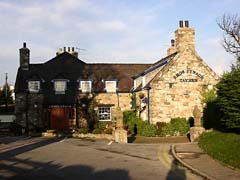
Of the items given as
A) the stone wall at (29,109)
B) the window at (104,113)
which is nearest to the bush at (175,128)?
the window at (104,113)

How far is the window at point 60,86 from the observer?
126ft

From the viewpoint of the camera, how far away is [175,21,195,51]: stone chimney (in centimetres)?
3088

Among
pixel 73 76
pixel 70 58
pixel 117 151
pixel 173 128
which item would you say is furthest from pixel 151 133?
pixel 70 58

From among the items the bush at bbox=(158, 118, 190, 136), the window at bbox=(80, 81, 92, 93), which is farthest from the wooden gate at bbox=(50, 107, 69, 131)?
the bush at bbox=(158, 118, 190, 136)

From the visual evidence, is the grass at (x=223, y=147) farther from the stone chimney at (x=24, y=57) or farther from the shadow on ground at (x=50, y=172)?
the stone chimney at (x=24, y=57)

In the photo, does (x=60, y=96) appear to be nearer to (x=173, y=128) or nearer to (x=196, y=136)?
(x=173, y=128)

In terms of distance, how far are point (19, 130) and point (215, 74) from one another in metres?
19.1

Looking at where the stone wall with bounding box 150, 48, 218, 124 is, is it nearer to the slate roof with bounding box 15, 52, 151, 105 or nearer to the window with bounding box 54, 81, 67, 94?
the slate roof with bounding box 15, 52, 151, 105

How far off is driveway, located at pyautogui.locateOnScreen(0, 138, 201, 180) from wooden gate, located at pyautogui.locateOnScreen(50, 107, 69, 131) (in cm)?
1947

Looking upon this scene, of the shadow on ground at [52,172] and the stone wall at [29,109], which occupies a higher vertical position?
the stone wall at [29,109]

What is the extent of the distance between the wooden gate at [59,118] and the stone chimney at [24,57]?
5.93 meters

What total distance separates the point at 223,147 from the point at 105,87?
24305 millimetres

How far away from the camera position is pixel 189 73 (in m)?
31.0

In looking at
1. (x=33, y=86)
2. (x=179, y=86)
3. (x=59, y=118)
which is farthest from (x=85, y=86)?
(x=179, y=86)
